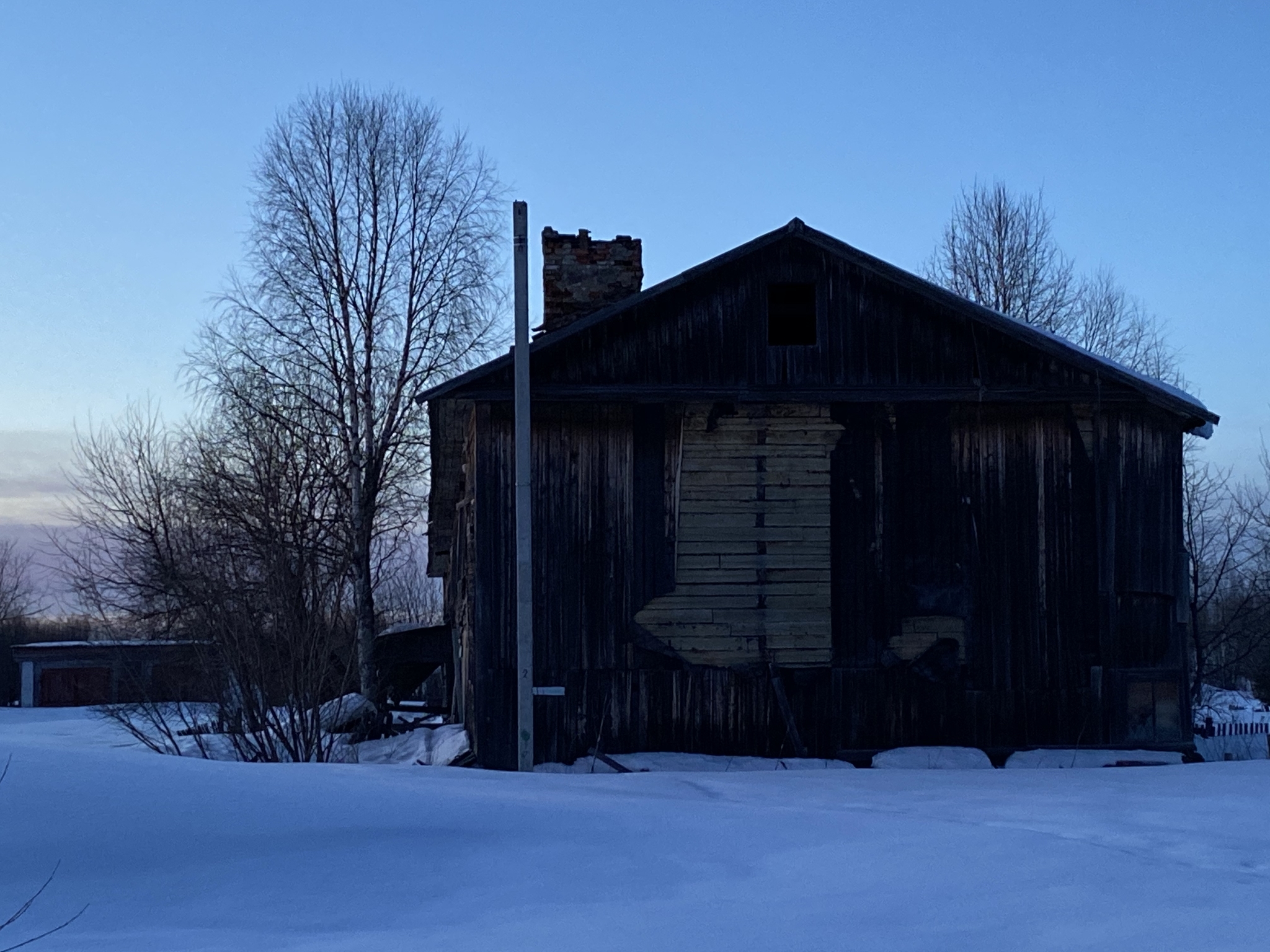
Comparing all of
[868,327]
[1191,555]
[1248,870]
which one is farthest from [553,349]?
[1191,555]

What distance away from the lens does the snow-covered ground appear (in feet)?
16.7

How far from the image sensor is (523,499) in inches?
517

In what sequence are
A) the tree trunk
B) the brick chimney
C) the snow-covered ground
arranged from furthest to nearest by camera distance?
the tree trunk
the brick chimney
the snow-covered ground

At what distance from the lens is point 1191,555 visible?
30.5m

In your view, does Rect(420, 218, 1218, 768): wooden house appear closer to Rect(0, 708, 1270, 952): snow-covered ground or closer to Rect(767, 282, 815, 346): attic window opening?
Rect(767, 282, 815, 346): attic window opening

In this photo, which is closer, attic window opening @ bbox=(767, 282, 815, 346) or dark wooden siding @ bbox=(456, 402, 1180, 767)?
dark wooden siding @ bbox=(456, 402, 1180, 767)

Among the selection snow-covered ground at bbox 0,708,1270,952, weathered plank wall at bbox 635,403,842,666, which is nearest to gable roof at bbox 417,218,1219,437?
weathered plank wall at bbox 635,403,842,666

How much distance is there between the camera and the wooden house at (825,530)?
14.3 meters

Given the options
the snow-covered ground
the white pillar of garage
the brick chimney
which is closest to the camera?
the snow-covered ground

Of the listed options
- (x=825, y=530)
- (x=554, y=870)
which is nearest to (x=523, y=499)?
(x=825, y=530)

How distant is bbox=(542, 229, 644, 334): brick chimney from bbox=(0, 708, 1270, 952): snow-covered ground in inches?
390

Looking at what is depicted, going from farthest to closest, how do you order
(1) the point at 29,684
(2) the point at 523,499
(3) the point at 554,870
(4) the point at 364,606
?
(1) the point at 29,684
(4) the point at 364,606
(2) the point at 523,499
(3) the point at 554,870

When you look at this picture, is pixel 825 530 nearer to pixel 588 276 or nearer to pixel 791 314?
pixel 791 314

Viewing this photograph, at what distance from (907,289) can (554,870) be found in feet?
33.6
